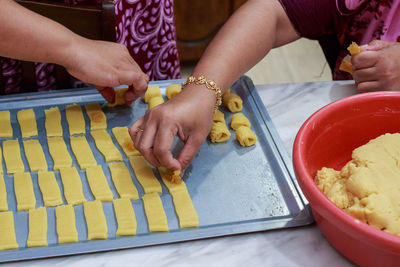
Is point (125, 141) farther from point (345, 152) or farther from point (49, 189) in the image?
point (345, 152)

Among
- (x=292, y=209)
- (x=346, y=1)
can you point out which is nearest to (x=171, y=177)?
(x=292, y=209)

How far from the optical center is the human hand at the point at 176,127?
3.07 ft

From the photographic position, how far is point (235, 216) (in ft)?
2.99

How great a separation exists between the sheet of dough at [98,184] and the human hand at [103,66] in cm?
22

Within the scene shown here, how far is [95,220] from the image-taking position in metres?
0.89

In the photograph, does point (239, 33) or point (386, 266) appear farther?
point (239, 33)

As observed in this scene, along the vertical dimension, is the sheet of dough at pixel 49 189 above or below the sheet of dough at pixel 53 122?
below

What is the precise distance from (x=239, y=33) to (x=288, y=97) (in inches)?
8.8

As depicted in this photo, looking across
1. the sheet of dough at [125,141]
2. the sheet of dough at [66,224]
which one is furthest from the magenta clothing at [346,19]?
the sheet of dough at [66,224]

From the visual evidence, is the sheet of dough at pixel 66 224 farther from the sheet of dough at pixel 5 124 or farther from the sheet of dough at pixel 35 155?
the sheet of dough at pixel 5 124

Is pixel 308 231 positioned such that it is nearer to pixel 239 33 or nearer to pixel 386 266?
pixel 386 266

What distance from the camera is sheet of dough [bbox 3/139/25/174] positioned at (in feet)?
3.32

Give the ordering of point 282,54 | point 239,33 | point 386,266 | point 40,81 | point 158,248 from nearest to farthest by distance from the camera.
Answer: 1. point 386,266
2. point 158,248
3. point 239,33
4. point 40,81
5. point 282,54

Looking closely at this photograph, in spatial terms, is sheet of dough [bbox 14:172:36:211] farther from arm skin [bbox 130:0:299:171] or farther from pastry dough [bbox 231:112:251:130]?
pastry dough [bbox 231:112:251:130]
